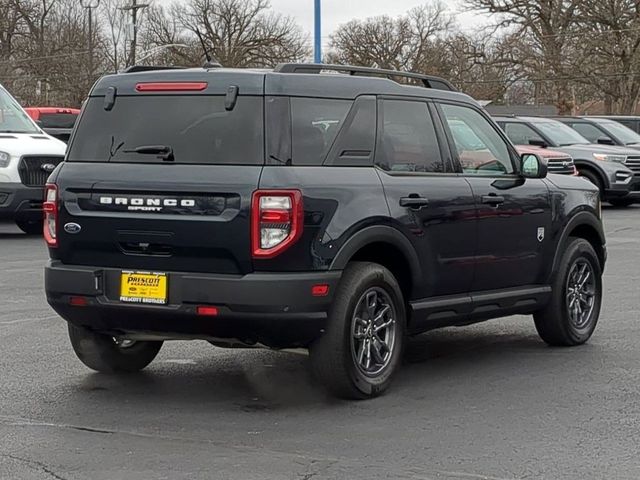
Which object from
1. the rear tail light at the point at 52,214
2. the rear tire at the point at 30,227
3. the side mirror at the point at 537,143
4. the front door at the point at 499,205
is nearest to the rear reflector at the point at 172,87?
the rear tail light at the point at 52,214

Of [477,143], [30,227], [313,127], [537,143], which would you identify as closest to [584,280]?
[477,143]

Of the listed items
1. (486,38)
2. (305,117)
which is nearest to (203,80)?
(305,117)

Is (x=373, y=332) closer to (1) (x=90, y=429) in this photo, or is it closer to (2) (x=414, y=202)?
(2) (x=414, y=202)

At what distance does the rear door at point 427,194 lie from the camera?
6836 millimetres

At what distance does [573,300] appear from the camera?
8.48m

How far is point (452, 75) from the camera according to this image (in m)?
60.9

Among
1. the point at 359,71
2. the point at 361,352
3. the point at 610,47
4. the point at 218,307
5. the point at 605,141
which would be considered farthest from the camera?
the point at 610,47

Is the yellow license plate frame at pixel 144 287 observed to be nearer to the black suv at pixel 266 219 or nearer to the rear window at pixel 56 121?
the black suv at pixel 266 219

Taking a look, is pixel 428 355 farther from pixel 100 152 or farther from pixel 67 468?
pixel 67 468

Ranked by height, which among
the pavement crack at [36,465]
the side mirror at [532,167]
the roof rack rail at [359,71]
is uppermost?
the roof rack rail at [359,71]

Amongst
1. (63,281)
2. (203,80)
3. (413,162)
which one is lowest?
(63,281)

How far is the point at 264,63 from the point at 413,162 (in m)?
56.8

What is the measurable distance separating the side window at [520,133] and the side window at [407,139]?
15.7m

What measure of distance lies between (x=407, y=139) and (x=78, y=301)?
2187 mm
